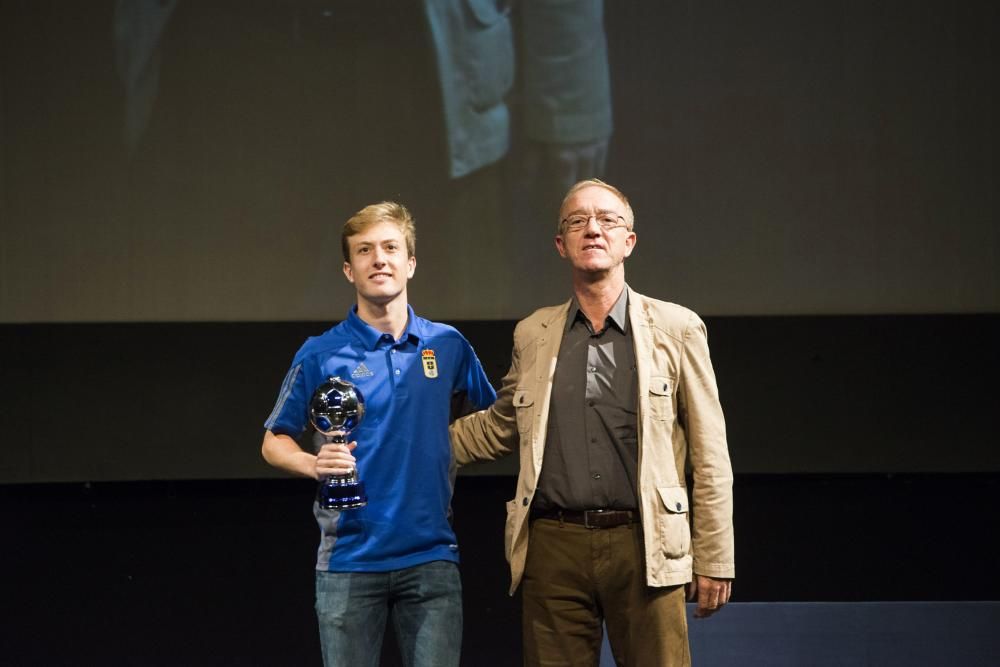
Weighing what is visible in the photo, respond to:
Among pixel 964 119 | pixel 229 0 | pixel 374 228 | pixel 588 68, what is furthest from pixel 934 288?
pixel 374 228

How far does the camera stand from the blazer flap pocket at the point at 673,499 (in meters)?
1.96

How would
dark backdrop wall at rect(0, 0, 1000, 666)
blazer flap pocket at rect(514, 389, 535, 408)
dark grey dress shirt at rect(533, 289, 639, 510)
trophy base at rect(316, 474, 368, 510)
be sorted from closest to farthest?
trophy base at rect(316, 474, 368, 510) → dark grey dress shirt at rect(533, 289, 639, 510) → blazer flap pocket at rect(514, 389, 535, 408) → dark backdrop wall at rect(0, 0, 1000, 666)

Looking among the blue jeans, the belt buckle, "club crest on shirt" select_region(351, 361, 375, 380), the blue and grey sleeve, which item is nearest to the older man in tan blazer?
the belt buckle

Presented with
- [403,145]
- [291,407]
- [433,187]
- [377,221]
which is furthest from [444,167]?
[291,407]

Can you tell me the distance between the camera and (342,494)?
6.18ft

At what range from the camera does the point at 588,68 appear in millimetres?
6129

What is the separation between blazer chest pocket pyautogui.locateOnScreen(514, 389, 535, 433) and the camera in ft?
6.81

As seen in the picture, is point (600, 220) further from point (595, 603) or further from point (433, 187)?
point (433, 187)

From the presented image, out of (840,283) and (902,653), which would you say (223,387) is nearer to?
(840,283)

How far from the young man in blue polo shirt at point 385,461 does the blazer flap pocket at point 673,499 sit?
429mm

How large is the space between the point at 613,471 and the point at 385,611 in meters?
0.53

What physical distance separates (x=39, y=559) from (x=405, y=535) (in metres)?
3.54

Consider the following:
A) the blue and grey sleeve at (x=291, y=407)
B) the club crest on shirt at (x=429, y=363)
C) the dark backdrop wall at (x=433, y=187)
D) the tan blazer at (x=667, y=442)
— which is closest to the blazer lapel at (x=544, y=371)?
the tan blazer at (x=667, y=442)

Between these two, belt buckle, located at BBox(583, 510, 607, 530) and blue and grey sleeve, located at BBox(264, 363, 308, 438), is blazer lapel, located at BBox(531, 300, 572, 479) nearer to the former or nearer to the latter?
belt buckle, located at BBox(583, 510, 607, 530)
